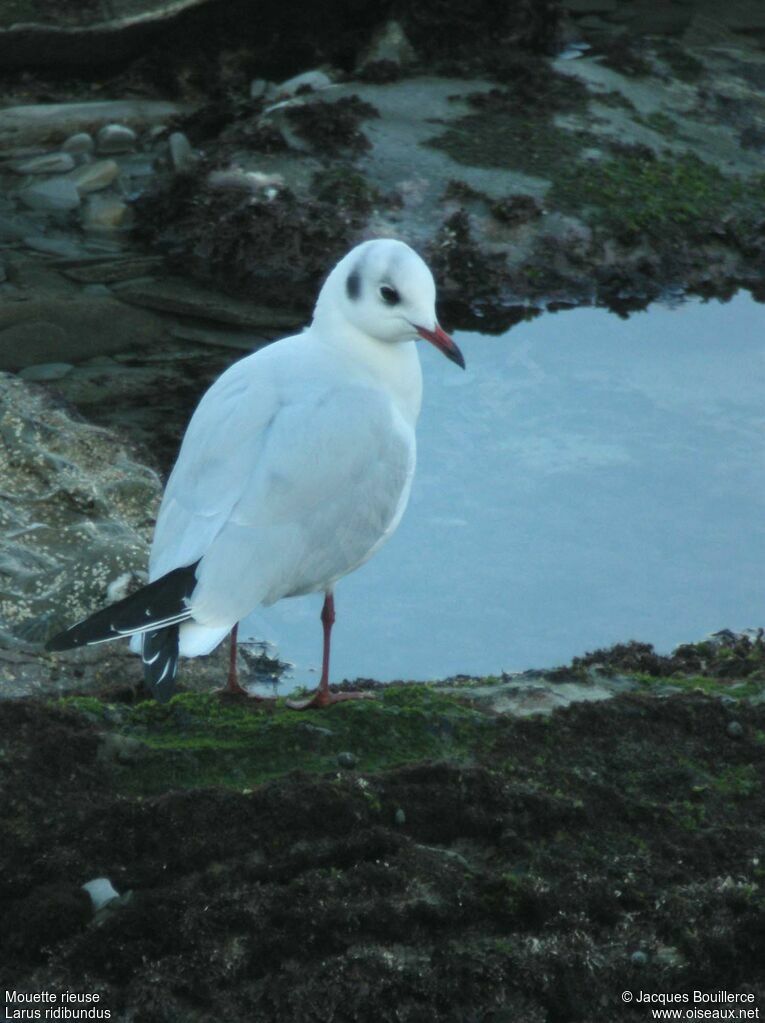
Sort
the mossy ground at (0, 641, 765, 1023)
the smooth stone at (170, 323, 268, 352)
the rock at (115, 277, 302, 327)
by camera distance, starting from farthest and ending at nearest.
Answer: the rock at (115, 277, 302, 327) → the smooth stone at (170, 323, 268, 352) → the mossy ground at (0, 641, 765, 1023)

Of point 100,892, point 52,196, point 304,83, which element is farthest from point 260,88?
point 100,892

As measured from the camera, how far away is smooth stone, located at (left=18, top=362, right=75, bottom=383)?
25.0 ft

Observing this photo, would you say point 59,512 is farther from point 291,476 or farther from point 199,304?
point 199,304

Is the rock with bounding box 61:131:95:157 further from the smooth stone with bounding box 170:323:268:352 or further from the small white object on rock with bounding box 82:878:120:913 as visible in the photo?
the small white object on rock with bounding box 82:878:120:913

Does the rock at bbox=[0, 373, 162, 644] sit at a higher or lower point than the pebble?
lower

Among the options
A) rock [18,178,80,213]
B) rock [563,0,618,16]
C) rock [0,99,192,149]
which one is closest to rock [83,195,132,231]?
Answer: rock [18,178,80,213]

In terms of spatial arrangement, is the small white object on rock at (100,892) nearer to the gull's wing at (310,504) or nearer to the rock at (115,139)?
the gull's wing at (310,504)

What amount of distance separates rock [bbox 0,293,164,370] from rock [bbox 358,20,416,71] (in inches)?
114

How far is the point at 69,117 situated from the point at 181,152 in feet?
3.24

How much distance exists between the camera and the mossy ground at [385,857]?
3.09 meters

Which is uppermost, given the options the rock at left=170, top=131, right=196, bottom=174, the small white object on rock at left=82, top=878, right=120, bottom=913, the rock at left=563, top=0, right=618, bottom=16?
the small white object on rock at left=82, top=878, right=120, bottom=913

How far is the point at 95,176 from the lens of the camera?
972 cm

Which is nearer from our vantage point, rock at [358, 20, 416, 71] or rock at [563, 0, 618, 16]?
rock at [358, 20, 416, 71]

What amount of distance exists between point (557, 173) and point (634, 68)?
4.97ft
